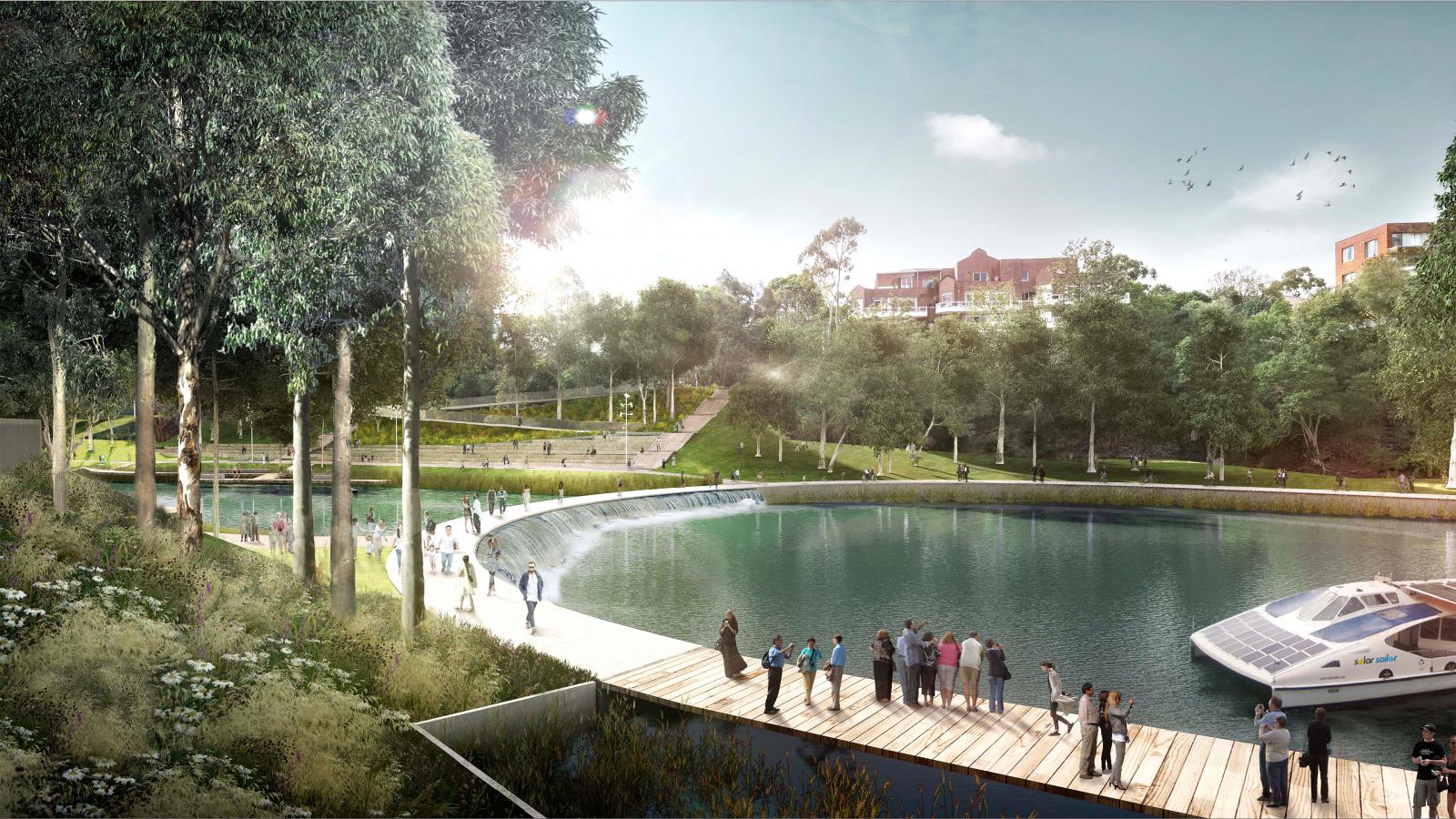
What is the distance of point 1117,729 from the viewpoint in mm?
11953

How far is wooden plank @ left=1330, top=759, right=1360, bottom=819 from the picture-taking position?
37.3ft

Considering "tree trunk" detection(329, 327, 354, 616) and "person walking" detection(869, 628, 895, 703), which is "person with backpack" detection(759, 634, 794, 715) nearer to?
"person walking" detection(869, 628, 895, 703)

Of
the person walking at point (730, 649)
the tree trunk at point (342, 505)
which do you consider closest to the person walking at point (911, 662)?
the person walking at point (730, 649)

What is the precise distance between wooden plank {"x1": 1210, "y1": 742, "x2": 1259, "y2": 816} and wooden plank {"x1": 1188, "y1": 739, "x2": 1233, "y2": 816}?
0.16 ft

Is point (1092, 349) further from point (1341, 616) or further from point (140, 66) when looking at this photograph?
point (140, 66)

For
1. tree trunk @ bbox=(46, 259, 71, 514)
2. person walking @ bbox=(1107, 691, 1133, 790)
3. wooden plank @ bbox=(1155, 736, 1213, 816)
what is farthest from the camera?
tree trunk @ bbox=(46, 259, 71, 514)

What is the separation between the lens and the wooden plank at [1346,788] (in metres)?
11.4

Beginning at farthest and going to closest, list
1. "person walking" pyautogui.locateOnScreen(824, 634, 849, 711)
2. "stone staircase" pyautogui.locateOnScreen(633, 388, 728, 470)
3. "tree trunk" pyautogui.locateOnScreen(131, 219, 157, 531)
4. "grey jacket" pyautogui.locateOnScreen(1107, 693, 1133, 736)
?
"stone staircase" pyautogui.locateOnScreen(633, 388, 728, 470)
"tree trunk" pyautogui.locateOnScreen(131, 219, 157, 531)
"person walking" pyautogui.locateOnScreen(824, 634, 849, 711)
"grey jacket" pyautogui.locateOnScreen(1107, 693, 1133, 736)

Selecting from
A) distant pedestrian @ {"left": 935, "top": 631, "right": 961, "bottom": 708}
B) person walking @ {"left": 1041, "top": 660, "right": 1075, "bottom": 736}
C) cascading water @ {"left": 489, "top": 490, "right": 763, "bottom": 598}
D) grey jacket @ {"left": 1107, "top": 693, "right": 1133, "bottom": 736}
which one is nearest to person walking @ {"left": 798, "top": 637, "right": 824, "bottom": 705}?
distant pedestrian @ {"left": 935, "top": 631, "right": 961, "bottom": 708}

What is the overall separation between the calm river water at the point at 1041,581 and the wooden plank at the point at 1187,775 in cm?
369

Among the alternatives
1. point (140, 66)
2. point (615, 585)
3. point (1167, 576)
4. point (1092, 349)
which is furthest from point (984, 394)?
point (140, 66)

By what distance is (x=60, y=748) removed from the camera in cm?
880

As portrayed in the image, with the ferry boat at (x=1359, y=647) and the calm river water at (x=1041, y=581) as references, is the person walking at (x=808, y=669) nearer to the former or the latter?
the calm river water at (x=1041, y=581)

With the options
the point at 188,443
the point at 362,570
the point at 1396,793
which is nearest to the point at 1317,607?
the point at 1396,793
